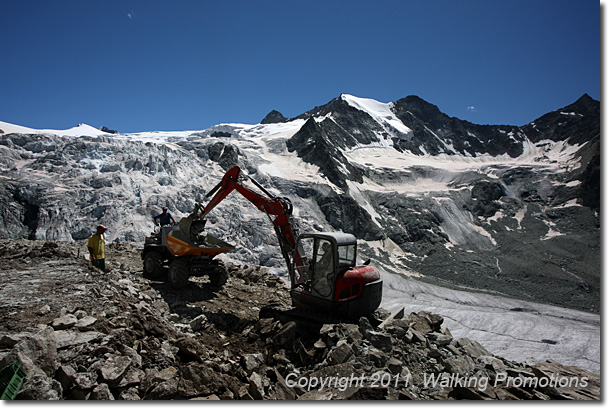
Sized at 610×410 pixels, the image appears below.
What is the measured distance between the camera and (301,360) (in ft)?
16.7

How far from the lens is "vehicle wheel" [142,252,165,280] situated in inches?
368

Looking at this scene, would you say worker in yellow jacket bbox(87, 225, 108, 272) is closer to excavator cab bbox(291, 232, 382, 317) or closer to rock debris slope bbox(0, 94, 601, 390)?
excavator cab bbox(291, 232, 382, 317)

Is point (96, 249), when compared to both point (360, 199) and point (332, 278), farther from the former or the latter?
point (360, 199)

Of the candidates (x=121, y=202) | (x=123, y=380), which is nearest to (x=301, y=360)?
(x=123, y=380)

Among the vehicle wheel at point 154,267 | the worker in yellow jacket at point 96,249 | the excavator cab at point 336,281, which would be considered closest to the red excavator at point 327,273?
the excavator cab at point 336,281

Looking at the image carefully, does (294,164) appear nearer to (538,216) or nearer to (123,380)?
(538,216)

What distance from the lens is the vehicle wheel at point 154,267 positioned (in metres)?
9.35

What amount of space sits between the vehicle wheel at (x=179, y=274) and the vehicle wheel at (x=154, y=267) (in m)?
0.99

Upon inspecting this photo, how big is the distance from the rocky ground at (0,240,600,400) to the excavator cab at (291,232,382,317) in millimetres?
426

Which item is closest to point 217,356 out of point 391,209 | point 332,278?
point 332,278

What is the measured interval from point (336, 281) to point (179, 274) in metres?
4.62

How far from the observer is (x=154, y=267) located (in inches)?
368

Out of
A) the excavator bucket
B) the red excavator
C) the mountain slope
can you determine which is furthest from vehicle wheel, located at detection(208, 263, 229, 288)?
the mountain slope

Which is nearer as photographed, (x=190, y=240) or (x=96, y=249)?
(x=96, y=249)
